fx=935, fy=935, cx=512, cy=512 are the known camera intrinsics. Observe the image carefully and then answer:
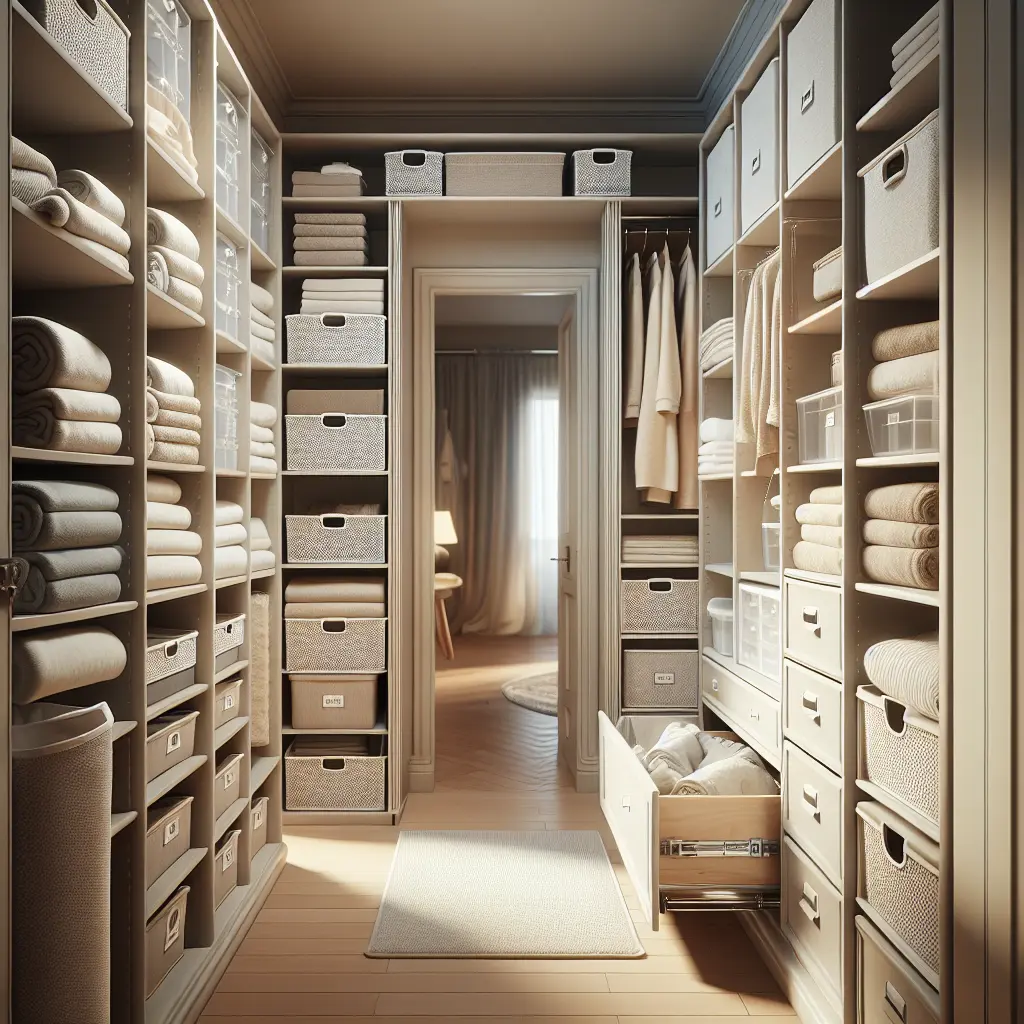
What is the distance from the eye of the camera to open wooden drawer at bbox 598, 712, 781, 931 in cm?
217

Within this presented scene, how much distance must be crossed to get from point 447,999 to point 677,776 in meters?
0.78

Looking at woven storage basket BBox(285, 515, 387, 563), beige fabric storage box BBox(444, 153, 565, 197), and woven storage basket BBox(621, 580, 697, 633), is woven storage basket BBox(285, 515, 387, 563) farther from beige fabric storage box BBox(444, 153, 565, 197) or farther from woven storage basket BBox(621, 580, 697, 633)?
beige fabric storage box BBox(444, 153, 565, 197)

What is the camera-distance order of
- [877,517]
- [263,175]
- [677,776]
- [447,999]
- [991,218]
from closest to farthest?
[991,218], [877,517], [447,999], [677,776], [263,175]

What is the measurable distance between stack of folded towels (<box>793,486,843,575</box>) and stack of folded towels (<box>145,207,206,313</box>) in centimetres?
153

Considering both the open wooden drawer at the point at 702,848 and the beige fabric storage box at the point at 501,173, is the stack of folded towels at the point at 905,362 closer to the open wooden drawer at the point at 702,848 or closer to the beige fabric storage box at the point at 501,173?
the open wooden drawer at the point at 702,848

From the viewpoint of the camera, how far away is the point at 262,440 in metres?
3.05

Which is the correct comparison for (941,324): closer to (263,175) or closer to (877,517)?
(877,517)

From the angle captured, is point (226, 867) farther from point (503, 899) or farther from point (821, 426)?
point (821, 426)

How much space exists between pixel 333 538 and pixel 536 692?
8.24ft

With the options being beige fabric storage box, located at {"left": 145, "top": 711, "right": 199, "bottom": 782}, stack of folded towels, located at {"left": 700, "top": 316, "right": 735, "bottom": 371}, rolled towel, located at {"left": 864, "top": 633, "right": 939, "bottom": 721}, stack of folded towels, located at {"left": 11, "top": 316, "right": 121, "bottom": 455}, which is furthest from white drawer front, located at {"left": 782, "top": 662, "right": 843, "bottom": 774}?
stack of folded towels, located at {"left": 11, "top": 316, "right": 121, "bottom": 455}

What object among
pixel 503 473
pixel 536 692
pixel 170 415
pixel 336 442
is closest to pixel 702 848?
pixel 170 415

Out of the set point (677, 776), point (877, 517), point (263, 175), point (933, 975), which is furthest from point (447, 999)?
point (263, 175)

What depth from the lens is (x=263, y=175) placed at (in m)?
3.18

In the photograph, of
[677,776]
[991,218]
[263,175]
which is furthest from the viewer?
[263,175]
